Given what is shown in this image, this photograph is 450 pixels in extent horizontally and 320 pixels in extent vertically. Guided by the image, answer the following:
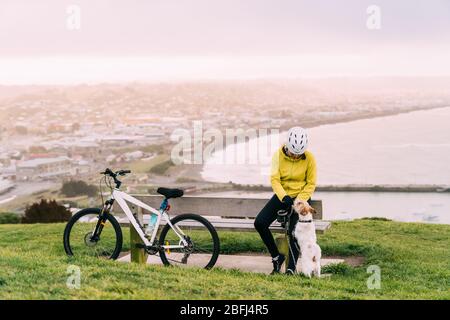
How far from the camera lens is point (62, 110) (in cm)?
9462

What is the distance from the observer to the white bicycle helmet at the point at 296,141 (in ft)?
23.1

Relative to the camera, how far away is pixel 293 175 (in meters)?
7.26

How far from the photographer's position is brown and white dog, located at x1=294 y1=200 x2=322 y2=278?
6992 millimetres

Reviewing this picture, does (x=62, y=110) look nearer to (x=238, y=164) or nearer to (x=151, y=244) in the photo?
(x=238, y=164)

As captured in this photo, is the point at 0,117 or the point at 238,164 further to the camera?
the point at 0,117

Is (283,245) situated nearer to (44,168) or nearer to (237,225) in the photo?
(237,225)

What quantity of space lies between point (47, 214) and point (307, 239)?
2281cm

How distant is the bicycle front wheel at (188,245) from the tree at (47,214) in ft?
67.6

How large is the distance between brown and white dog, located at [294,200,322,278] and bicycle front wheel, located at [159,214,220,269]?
1018 mm

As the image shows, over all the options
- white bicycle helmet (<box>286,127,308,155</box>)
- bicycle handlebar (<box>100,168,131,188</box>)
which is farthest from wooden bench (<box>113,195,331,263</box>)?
white bicycle helmet (<box>286,127,308,155</box>)

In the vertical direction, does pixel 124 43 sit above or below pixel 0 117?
above

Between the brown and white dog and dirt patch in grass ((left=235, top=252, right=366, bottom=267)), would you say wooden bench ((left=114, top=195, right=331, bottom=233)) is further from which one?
dirt patch in grass ((left=235, top=252, right=366, bottom=267))

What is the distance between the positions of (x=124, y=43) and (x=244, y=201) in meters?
93.6

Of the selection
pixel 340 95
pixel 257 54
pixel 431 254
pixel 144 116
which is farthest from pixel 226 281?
pixel 257 54
